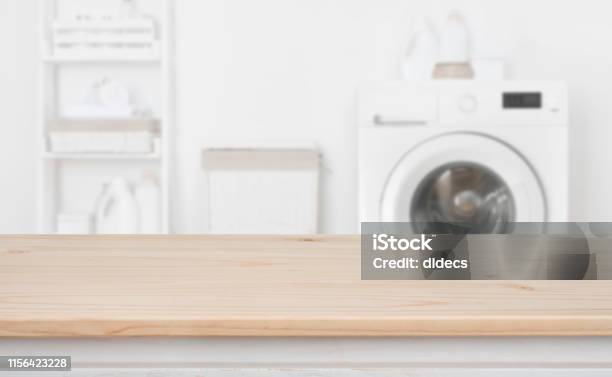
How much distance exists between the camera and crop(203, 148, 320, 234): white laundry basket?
8.86ft

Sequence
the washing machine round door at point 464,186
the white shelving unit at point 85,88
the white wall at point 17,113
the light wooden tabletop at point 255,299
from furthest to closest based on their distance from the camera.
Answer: the white wall at point 17,113
the white shelving unit at point 85,88
the washing machine round door at point 464,186
the light wooden tabletop at point 255,299

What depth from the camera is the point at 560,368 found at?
333mm

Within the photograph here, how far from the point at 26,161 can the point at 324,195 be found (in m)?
1.30

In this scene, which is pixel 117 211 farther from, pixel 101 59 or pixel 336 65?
pixel 336 65

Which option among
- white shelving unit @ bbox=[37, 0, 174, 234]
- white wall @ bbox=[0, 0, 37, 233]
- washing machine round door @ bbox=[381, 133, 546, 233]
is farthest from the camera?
white wall @ bbox=[0, 0, 37, 233]

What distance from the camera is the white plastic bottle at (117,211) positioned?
2826 mm

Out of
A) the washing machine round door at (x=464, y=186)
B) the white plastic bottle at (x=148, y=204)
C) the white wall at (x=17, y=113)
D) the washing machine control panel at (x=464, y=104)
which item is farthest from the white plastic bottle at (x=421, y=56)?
the white wall at (x=17, y=113)

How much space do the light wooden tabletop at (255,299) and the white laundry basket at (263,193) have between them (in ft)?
7.06

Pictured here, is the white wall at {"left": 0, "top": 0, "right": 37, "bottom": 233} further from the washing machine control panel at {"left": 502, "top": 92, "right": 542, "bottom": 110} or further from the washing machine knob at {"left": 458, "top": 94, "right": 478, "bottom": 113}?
the washing machine control panel at {"left": 502, "top": 92, "right": 542, "bottom": 110}

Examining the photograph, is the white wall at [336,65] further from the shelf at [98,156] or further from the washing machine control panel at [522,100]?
the washing machine control panel at [522,100]

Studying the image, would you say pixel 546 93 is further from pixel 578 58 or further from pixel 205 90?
pixel 205 90

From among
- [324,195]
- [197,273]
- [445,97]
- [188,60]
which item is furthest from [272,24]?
[197,273]

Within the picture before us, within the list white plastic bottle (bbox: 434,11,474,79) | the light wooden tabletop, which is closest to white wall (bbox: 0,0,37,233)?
white plastic bottle (bbox: 434,11,474,79)

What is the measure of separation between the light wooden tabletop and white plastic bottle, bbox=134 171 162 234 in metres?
2.35
